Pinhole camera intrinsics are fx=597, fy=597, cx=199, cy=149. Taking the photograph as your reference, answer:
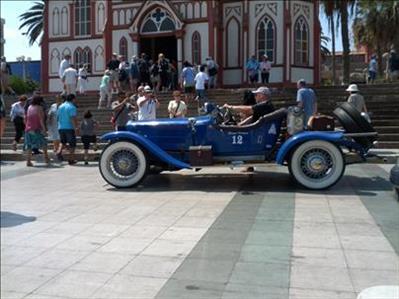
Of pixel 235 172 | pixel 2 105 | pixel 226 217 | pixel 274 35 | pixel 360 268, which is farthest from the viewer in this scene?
pixel 274 35

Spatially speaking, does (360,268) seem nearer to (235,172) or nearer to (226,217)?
(226,217)

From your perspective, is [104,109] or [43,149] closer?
[43,149]

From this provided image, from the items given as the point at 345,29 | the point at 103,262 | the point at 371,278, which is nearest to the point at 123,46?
the point at 345,29

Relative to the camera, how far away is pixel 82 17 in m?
30.4

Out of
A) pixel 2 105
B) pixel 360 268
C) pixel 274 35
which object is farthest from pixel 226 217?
pixel 274 35

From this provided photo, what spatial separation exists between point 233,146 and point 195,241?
3.61 meters

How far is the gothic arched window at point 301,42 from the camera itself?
→ 27375 millimetres

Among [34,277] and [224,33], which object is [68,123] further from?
[224,33]

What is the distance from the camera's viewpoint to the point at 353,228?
6348 millimetres

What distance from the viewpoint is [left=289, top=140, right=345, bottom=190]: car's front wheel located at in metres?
8.92

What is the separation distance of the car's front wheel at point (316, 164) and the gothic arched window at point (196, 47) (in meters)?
18.3

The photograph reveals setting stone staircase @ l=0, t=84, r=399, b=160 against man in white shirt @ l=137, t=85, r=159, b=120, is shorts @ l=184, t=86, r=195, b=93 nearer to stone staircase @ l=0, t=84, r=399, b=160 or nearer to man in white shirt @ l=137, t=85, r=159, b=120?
stone staircase @ l=0, t=84, r=399, b=160

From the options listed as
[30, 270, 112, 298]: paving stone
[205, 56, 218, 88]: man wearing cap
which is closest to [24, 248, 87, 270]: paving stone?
[30, 270, 112, 298]: paving stone

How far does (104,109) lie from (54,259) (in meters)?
15.4
